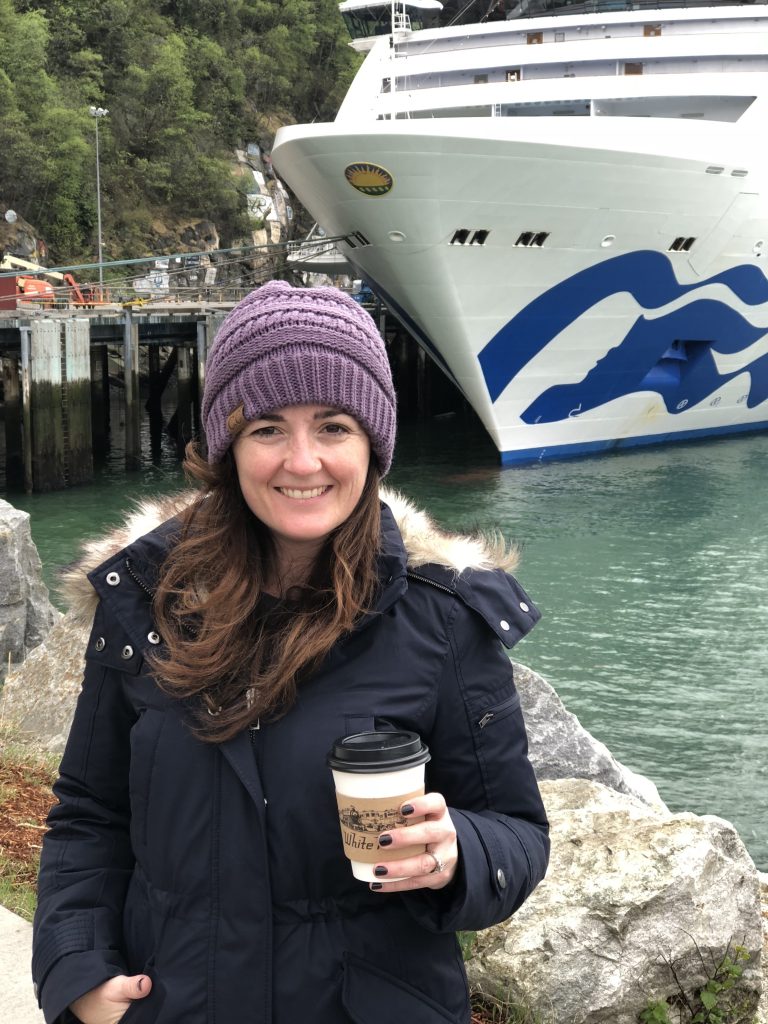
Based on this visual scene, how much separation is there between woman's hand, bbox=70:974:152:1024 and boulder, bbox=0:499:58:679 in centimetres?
442

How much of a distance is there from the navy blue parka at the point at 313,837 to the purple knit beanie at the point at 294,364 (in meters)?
0.22

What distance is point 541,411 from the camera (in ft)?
63.9

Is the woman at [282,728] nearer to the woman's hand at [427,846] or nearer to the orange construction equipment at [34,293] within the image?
the woman's hand at [427,846]

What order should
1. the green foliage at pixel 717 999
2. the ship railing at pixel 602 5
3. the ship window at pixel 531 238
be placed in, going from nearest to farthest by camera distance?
1. the green foliage at pixel 717 999
2. the ship window at pixel 531 238
3. the ship railing at pixel 602 5

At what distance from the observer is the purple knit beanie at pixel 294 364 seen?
1711 millimetres

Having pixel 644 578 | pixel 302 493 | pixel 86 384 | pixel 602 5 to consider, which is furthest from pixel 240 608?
pixel 602 5

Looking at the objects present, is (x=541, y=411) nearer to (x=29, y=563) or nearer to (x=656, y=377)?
(x=656, y=377)

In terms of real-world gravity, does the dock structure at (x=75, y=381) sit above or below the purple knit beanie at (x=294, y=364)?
below

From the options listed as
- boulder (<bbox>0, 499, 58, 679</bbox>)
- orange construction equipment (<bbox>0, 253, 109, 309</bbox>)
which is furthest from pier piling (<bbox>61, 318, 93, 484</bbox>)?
boulder (<bbox>0, 499, 58, 679</bbox>)

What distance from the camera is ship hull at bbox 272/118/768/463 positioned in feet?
56.1

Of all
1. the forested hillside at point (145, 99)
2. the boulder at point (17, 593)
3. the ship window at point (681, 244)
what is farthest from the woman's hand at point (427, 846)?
the forested hillside at point (145, 99)

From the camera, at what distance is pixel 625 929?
3.04 metres

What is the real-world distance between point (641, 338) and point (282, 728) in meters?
18.5

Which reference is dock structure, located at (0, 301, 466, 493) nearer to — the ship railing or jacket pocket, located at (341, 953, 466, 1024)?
the ship railing
